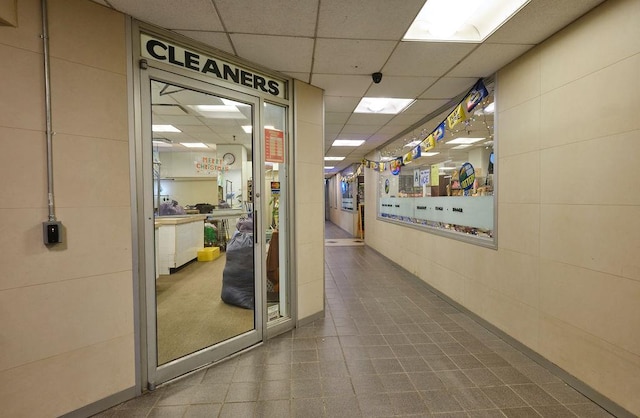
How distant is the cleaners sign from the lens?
2.12m

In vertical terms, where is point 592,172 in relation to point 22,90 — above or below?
below

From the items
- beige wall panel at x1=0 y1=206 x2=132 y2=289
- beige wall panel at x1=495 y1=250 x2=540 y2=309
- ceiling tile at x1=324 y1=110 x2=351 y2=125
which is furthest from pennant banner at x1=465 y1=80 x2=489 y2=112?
beige wall panel at x1=0 y1=206 x2=132 y2=289

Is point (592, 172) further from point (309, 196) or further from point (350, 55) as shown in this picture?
point (309, 196)

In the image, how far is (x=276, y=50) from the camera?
2.44 metres

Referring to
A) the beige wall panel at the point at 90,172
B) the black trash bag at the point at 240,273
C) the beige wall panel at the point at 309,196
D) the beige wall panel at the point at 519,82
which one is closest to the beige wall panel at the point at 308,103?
the beige wall panel at the point at 309,196

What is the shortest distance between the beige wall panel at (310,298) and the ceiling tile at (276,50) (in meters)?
2.36

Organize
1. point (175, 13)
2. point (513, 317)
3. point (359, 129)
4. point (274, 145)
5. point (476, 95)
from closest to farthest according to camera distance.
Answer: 1. point (175, 13)
2. point (513, 317)
3. point (274, 145)
4. point (476, 95)
5. point (359, 129)

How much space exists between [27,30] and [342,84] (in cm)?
256

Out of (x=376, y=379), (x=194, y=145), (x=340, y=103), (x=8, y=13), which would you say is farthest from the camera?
(x=194, y=145)

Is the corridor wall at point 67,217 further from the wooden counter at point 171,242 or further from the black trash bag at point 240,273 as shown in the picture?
the wooden counter at point 171,242

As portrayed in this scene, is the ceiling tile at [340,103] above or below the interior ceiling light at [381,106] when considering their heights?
below

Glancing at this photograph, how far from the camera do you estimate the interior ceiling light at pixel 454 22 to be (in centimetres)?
220

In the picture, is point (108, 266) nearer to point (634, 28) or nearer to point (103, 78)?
point (103, 78)

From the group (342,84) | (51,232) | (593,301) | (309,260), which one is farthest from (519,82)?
(51,232)
